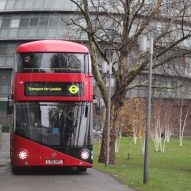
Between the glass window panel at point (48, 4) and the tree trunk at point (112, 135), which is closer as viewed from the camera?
the tree trunk at point (112, 135)

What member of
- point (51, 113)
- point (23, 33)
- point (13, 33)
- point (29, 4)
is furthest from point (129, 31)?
point (13, 33)

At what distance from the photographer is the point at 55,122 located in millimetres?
19969

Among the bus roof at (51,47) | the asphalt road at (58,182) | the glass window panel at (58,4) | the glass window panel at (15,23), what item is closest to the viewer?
the asphalt road at (58,182)

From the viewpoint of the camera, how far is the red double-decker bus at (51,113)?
1970 centimetres

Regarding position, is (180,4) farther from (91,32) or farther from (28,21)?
(28,21)

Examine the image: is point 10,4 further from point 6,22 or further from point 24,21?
point 24,21

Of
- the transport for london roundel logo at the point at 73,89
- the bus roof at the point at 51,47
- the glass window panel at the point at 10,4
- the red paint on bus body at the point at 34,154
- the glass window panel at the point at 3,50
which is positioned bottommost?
the red paint on bus body at the point at 34,154

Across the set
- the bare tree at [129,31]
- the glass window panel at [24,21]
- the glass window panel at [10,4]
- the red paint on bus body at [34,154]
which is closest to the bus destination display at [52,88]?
the red paint on bus body at [34,154]

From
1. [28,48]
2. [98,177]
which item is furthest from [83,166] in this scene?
[28,48]

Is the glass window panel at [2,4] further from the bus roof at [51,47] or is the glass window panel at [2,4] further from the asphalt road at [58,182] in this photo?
the bus roof at [51,47]

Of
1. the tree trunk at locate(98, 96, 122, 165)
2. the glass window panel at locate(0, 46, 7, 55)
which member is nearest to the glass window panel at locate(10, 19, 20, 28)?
the glass window panel at locate(0, 46, 7, 55)

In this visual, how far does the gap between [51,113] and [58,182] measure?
9.94 ft

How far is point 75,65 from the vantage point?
66.1 feet

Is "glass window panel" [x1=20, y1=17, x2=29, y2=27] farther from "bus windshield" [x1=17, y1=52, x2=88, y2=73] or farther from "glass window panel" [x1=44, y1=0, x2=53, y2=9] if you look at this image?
"bus windshield" [x1=17, y1=52, x2=88, y2=73]
